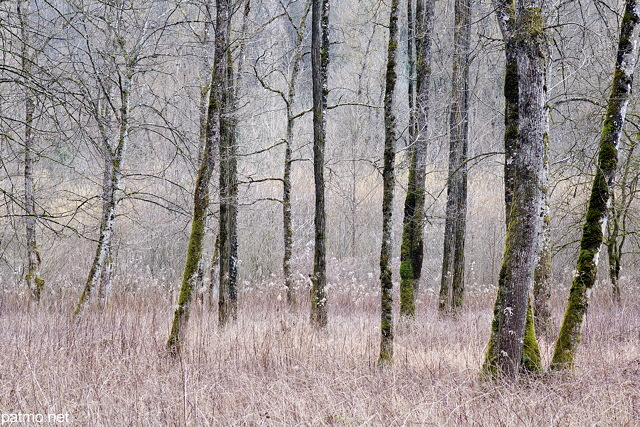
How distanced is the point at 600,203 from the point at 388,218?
2.36 m

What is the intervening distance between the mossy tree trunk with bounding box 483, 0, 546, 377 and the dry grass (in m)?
0.40

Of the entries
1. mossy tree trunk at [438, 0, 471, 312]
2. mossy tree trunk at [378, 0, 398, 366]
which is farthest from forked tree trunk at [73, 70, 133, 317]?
mossy tree trunk at [438, 0, 471, 312]

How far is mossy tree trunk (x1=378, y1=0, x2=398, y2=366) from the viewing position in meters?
6.38

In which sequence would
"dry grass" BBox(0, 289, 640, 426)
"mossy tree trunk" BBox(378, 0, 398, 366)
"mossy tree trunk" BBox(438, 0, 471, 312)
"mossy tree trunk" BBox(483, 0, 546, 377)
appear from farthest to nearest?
"mossy tree trunk" BBox(438, 0, 471, 312), "mossy tree trunk" BBox(378, 0, 398, 366), "mossy tree trunk" BBox(483, 0, 546, 377), "dry grass" BBox(0, 289, 640, 426)

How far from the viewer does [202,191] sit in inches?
258

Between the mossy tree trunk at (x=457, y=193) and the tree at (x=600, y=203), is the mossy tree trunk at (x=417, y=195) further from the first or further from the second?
the tree at (x=600, y=203)

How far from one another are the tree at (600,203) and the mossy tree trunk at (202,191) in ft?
13.6

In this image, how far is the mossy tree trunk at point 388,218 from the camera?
20.9 ft

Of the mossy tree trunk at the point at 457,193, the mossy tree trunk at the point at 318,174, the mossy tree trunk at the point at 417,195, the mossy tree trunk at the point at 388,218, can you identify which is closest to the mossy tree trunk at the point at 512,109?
the mossy tree trunk at the point at 388,218

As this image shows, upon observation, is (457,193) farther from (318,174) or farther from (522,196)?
(522,196)

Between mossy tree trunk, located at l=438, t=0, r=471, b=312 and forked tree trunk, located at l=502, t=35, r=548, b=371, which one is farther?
mossy tree trunk, located at l=438, t=0, r=471, b=312

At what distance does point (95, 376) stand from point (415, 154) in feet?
22.6

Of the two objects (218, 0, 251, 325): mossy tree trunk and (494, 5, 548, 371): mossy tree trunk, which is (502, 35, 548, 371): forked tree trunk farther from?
(218, 0, 251, 325): mossy tree trunk

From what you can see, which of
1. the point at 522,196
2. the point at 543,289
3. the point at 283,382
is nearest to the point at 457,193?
the point at 543,289
